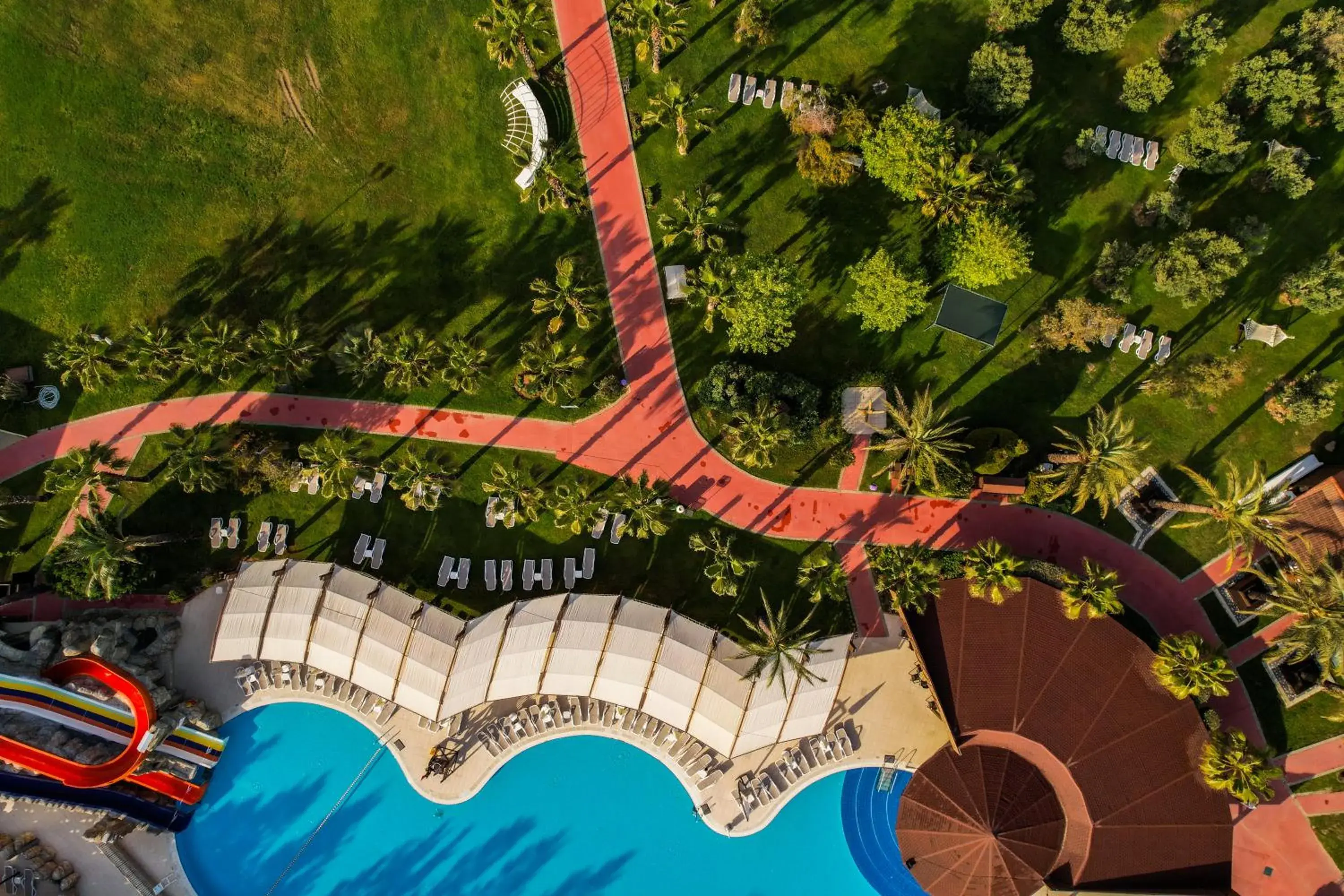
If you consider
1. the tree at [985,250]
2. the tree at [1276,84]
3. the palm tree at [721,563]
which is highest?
the tree at [1276,84]

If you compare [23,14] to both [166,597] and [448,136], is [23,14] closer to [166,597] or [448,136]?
[448,136]

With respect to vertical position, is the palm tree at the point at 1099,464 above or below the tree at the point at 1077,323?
below

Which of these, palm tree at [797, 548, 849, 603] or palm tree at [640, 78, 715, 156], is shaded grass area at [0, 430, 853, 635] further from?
palm tree at [640, 78, 715, 156]

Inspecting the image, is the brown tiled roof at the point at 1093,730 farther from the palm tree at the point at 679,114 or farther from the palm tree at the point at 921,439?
the palm tree at the point at 679,114

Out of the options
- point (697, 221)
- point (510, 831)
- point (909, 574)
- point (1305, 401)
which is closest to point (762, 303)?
point (697, 221)

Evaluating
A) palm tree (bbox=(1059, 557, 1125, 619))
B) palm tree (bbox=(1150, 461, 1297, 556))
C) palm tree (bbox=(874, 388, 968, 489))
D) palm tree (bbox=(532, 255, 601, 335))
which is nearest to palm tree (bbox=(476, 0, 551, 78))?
palm tree (bbox=(532, 255, 601, 335))

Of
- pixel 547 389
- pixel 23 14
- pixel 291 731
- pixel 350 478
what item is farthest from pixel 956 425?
pixel 23 14

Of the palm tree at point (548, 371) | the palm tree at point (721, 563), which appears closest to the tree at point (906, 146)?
the palm tree at point (548, 371)
